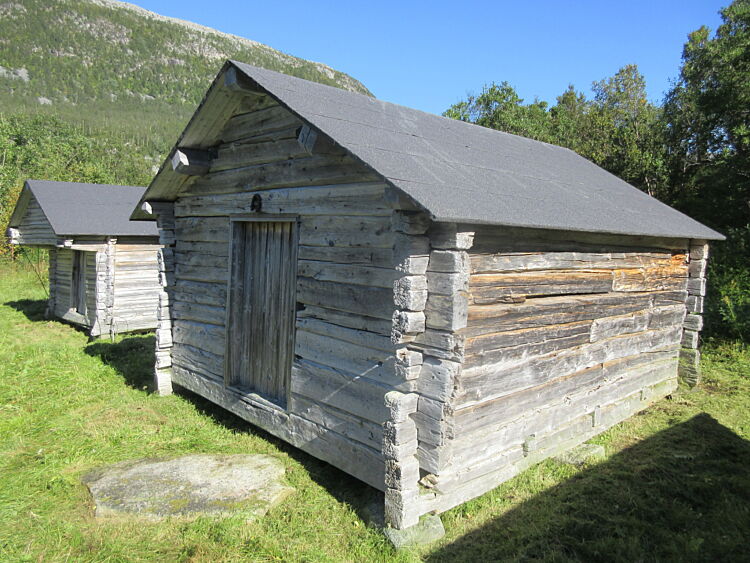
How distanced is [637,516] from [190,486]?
4.48 meters

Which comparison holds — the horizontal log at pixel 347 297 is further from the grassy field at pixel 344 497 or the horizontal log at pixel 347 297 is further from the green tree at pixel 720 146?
the green tree at pixel 720 146

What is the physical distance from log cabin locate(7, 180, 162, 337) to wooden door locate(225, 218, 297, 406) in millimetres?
7487

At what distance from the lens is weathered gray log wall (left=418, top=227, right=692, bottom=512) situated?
4473mm

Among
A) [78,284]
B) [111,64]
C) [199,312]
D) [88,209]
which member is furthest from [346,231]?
[111,64]

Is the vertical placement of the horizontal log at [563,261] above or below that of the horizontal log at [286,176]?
below

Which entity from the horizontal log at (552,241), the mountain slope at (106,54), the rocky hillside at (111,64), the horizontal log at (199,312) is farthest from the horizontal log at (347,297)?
the mountain slope at (106,54)

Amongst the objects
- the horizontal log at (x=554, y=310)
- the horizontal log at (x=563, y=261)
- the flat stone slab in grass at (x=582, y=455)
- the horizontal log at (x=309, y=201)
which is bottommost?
the flat stone slab in grass at (x=582, y=455)

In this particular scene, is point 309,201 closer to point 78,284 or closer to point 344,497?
point 344,497

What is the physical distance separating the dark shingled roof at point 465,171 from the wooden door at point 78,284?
11.8m

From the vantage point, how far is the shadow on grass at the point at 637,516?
4.27 m

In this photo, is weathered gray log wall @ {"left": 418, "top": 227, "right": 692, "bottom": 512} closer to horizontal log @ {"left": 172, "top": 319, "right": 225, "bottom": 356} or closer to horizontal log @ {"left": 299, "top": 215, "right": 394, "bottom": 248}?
horizontal log @ {"left": 299, "top": 215, "right": 394, "bottom": 248}

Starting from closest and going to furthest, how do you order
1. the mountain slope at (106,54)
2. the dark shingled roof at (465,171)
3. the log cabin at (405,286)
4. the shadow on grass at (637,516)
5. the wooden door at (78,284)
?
the shadow on grass at (637,516) < the dark shingled roof at (465,171) < the log cabin at (405,286) < the wooden door at (78,284) < the mountain slope at (106,54)

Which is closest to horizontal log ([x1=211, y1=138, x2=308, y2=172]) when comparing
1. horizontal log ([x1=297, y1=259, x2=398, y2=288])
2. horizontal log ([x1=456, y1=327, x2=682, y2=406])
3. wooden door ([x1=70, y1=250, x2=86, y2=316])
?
horizontal log ([x1=297, y1=259, x2=398, y2=288])

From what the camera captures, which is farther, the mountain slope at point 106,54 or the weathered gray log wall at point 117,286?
the mountain slope at point 106,54
